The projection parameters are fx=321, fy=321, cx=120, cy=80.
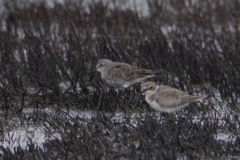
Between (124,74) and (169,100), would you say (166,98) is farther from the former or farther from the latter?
(124,74)

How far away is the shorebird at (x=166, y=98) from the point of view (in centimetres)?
357

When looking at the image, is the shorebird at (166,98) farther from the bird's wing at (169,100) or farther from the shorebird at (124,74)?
the shorebird at (124,74)

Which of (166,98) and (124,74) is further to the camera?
(124,74)

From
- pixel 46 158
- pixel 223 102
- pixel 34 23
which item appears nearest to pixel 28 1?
pixel 34 23

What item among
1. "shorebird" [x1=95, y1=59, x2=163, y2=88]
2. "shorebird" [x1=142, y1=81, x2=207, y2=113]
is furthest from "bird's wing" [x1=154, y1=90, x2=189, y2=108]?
"shorebird" [x1=95, y1=59, x2=163, y2=88]

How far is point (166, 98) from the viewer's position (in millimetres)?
3600

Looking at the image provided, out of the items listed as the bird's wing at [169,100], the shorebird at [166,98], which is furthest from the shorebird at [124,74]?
the bird's wing at [169,100]

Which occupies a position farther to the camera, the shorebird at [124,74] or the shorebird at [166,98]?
the shorebird at [124,74]

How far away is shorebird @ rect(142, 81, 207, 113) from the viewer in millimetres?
3570

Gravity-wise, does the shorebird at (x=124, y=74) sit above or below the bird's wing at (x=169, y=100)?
above

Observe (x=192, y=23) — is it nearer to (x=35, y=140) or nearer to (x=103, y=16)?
(x=103, y=16)

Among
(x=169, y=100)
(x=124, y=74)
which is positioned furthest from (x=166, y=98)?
(x=124, y=74)

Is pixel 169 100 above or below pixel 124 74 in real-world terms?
below

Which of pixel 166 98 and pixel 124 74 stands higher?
pixel 124 74
